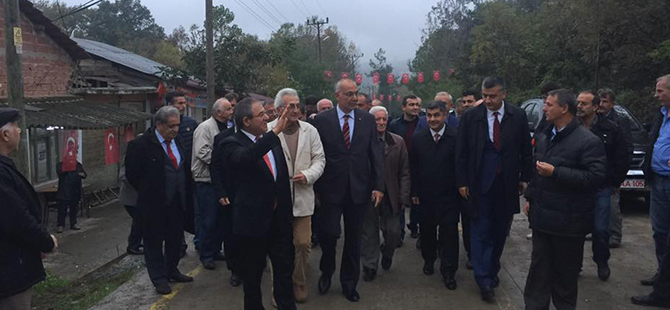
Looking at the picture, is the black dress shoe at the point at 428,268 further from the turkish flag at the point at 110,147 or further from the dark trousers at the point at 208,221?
the turkish flag at the point at 110,147

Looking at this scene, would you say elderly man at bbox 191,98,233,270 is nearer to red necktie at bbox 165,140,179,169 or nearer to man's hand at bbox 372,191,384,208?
red necktie at bbox 165,140,179,169

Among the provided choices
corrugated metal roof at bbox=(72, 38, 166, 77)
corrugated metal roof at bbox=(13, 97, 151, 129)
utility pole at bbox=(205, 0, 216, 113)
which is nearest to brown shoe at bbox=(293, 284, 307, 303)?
corrugated metal roof at bbox=(13, 97, 151, 129)

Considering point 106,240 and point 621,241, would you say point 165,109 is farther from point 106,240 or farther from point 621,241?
point 621,241

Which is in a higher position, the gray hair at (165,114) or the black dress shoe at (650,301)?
the gray hair at (165,114)

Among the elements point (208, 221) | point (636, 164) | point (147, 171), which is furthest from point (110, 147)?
point (636, 164)

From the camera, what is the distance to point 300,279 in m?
5.39

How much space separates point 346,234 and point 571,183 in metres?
2.15

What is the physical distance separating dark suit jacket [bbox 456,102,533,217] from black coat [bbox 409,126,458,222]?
11.2 inches

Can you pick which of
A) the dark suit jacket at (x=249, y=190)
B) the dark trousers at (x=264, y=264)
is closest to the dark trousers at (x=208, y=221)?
the dark trousers at (x=264, y=264)

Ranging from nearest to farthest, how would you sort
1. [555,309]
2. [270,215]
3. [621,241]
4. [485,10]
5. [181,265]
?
[270,215] → [555,309] → [181,265] → [621,241] → [485,10]

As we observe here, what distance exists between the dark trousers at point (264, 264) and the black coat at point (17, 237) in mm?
1482

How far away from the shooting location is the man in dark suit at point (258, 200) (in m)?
4.28

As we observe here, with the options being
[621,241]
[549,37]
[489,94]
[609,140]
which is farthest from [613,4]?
[489,94]

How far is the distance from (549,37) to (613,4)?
20.3 ft
